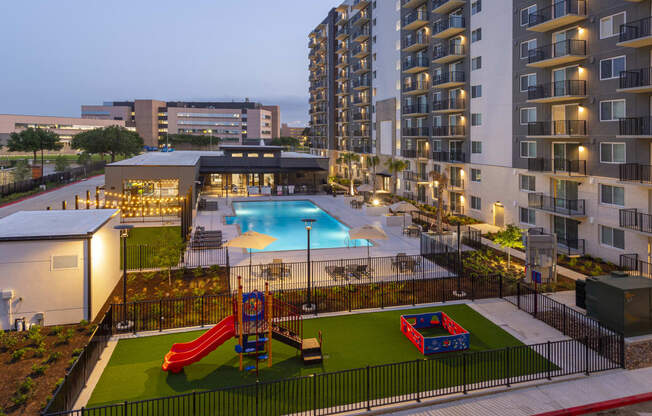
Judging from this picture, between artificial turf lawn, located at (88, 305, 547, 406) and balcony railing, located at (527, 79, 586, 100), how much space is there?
692 inches

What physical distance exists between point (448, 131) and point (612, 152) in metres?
18.8

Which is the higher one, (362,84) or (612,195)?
(362,84)

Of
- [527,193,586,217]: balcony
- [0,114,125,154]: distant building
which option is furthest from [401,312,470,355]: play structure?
[0,114,125,154]: distant building

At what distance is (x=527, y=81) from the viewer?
32.7 metres

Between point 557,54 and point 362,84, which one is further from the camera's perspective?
point 362,84

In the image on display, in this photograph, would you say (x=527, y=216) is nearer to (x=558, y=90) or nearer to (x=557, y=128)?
(x=557, y=128)

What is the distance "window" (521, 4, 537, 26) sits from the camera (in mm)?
31569

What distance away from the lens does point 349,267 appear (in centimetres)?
2248

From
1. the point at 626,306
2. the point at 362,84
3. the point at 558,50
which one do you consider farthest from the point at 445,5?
the point at 626,306

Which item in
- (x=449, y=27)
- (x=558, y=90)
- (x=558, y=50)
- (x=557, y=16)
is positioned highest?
(x=449, y=27)

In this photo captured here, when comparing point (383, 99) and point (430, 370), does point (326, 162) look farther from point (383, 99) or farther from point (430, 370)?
point (430, 370)

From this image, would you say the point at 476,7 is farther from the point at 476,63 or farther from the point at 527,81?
the point at 527,81

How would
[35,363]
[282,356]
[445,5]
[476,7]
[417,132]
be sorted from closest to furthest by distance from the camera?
1. [35,363]
2. [282,356]
3. [476,7]
4. [445,5]
5. [417,132]

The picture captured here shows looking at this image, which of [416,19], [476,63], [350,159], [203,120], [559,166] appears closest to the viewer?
[559,166]
